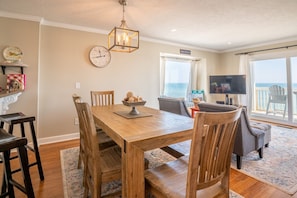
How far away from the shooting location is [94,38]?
349cm

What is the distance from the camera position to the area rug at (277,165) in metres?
1.85

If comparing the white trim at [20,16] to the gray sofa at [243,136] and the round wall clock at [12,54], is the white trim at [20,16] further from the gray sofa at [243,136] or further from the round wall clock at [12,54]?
the gray sofa at [243,136]

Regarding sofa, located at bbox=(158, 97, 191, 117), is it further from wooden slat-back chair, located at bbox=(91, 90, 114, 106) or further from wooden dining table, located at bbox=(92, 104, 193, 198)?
wooden dining table, located at bbox=(92, 104, 193, 198)

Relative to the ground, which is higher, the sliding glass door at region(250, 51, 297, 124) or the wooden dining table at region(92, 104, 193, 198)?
the sliding glass door at region(250, 51, 297, 124)

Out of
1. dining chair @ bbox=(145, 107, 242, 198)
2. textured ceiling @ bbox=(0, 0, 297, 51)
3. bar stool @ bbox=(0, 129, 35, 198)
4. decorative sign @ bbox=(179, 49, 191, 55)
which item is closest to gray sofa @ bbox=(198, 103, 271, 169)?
dining chair @ bbox=(145, 107, 242, 198)

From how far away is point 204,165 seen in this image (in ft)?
2.90

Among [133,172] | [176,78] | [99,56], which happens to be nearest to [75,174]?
[133,172]

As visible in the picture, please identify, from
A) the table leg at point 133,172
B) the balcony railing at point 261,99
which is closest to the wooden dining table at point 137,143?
the table leg at point 133,172

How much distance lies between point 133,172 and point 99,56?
3.04m

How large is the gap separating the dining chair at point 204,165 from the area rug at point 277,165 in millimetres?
1276

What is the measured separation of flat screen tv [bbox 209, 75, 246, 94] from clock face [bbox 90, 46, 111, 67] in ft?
10.9

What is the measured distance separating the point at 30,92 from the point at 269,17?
14.6 feet

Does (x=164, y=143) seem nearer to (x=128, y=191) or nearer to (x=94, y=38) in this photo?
(x=128, y=191)

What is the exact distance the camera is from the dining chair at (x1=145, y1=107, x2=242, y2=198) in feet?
2.66
